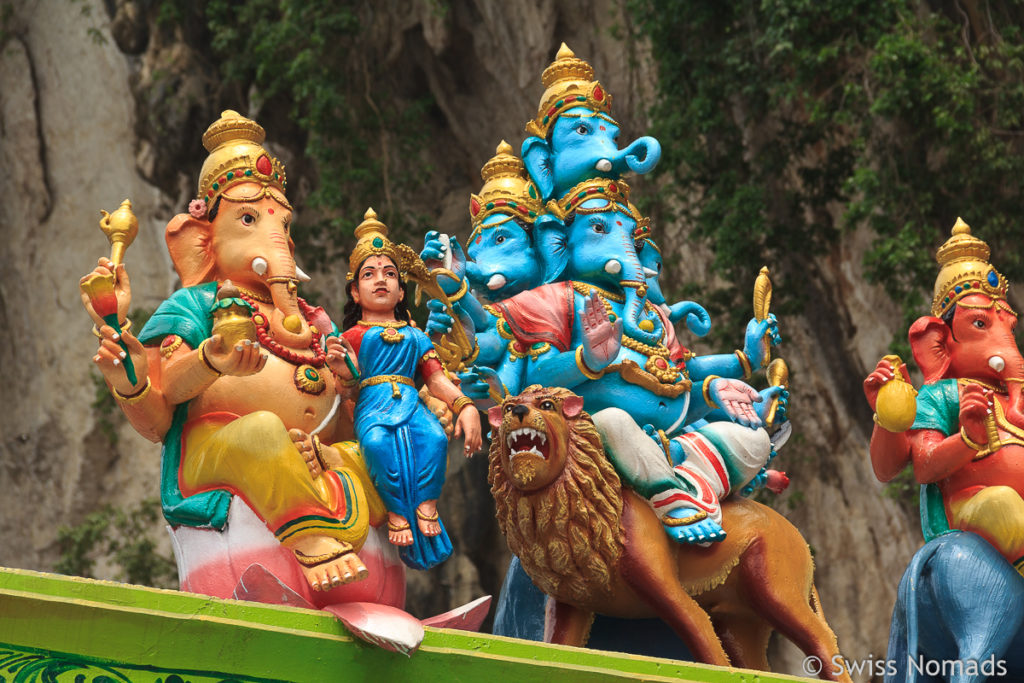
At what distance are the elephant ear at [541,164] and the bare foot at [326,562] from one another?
1853mm

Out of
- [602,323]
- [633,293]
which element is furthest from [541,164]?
[602,323]

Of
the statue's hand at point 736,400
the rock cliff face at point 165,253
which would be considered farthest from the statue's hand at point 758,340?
the rock cliff face at point 165,253

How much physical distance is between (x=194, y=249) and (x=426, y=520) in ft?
3.70

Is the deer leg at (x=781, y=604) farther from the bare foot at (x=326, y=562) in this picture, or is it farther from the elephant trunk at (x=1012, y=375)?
the bare foot at (x=326, y=562)

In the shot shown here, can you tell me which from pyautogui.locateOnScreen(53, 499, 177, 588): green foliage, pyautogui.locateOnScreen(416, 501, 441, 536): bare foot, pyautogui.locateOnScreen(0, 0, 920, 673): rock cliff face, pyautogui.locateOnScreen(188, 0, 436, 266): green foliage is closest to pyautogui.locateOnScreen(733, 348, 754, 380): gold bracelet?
pyautogui.locateOnScreen(416, 501, 441, 536): bare foot

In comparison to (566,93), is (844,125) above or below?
above

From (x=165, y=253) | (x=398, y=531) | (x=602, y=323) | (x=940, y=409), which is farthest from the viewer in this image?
(x=165, y=253)

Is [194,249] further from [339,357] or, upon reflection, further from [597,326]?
[597,326]

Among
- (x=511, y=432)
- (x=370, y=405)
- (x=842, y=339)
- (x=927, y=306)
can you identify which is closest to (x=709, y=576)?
(x=511, y=432)

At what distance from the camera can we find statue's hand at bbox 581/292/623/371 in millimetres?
4648

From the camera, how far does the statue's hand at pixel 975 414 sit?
4.58 m

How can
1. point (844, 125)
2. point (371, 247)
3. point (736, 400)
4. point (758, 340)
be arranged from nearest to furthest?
point (371, 247)
point (736, 400)
point (758, 340)
point (844, 125)

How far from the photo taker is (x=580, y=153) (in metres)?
5.18

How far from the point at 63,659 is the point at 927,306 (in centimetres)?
595
